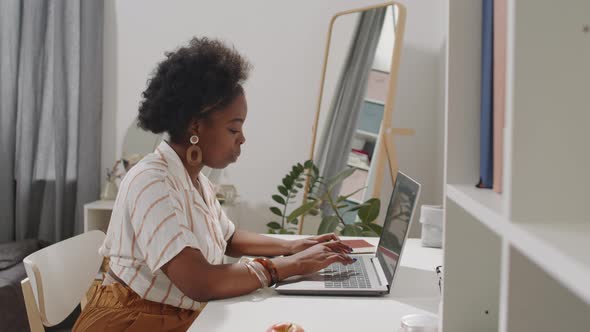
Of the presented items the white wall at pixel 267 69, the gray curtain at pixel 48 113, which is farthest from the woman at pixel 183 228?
the gray curtain at pixel 48 113

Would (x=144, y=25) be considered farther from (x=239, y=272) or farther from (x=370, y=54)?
(x=239, y=272)

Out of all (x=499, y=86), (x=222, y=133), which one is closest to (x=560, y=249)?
(x=499, y=86)

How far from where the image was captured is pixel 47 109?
9.96 feet

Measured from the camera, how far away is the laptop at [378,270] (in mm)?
1236

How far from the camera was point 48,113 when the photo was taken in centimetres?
304

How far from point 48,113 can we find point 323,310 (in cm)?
240

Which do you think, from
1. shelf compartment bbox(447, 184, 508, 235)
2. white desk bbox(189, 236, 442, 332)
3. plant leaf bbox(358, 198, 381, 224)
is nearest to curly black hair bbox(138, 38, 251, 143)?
white desk bbox(189, 236, 442, 332)

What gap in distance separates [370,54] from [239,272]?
171 centimetres

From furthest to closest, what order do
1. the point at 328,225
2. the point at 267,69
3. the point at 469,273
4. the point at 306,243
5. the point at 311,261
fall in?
the point at 267,69, the point at 328,225, the point at 306,243, the point at 311,261, the point at 469,273

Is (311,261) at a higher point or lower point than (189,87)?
lower

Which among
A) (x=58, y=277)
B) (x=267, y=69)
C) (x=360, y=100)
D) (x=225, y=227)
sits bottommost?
(x=58, y=277)

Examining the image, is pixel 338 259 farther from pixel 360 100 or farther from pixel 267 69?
pixel 267 69

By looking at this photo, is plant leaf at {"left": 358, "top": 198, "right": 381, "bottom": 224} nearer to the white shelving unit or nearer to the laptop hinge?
the laptop hinge

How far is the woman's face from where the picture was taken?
1500 millimetres
